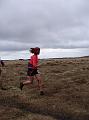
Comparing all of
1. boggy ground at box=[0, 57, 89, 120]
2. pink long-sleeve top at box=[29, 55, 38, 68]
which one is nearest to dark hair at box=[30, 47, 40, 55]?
pink long-sleeve top at box=[29, 55, 38, 68]

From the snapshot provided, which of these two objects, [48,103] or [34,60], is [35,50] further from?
[48,103]

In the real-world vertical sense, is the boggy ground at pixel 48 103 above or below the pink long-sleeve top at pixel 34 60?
below

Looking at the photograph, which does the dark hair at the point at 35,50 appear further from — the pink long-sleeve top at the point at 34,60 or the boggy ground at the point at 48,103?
the boggy ground at the point at 48,103

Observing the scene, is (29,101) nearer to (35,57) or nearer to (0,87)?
(35,57)

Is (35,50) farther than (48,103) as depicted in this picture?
Yes

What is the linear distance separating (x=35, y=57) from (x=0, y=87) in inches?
220

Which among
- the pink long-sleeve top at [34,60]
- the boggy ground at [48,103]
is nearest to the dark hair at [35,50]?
the pink long-sleeve top at [34,60]

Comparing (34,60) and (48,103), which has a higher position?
(34,60)

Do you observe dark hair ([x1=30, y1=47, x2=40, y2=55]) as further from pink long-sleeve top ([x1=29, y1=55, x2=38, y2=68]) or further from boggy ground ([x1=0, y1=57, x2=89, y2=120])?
boggy ground ([x1=0, y1=57, x2=89, y2=120])

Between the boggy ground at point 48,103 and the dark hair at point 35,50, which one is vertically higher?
the dark hair at point 35,50

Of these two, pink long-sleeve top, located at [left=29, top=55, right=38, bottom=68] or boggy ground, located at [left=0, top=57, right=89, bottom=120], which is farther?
pink long-sleeve top, located at [left=29, top=55, right=38, bottom=68]

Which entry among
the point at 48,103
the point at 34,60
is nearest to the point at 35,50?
the point at 34,60

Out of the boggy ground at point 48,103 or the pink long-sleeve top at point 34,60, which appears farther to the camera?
the pink long-sleeve top at point 34,60

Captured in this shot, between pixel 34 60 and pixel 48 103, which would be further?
pixel 34 60
